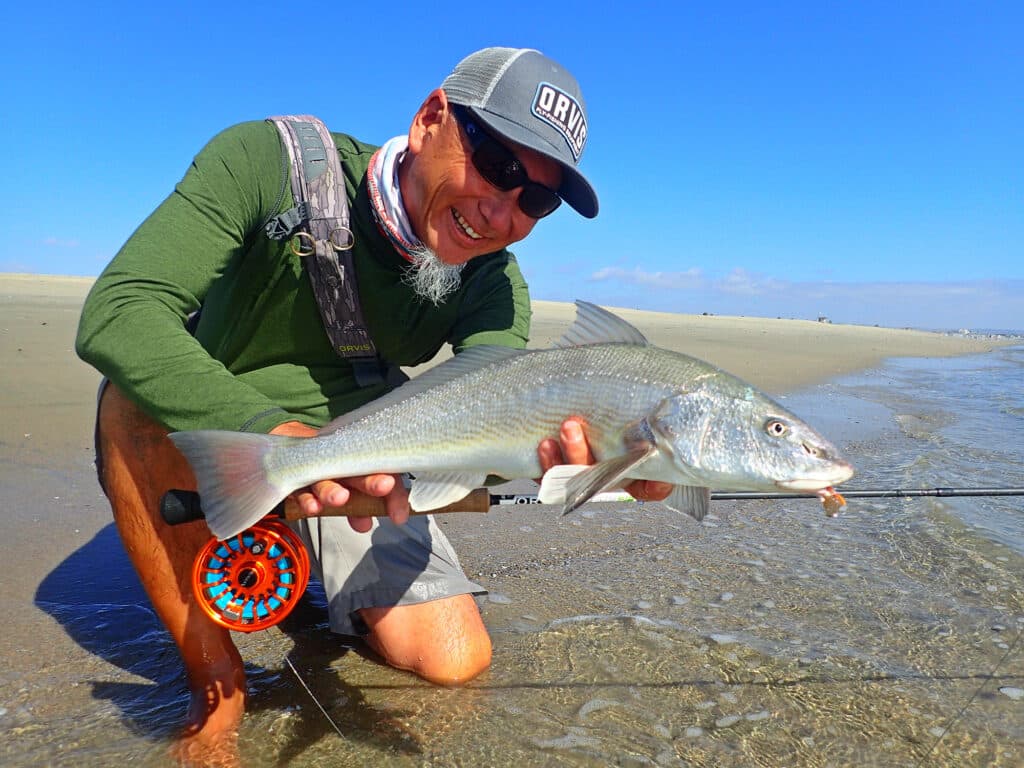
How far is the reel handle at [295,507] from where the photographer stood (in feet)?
8.39

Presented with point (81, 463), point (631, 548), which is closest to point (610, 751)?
point (631, 548)

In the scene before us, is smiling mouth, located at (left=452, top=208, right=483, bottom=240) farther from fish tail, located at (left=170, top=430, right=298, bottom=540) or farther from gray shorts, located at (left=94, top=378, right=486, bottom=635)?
gray shorts, located at (left=94, top=378, right=486, bottom=635)

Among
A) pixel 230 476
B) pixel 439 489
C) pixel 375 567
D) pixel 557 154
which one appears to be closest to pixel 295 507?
pixel 230 476

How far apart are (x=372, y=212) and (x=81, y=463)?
3983 mm

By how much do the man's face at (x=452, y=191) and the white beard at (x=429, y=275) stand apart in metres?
0.04

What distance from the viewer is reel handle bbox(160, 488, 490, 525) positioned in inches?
101

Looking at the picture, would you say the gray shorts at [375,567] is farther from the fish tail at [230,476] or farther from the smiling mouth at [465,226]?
the smiling mouth at [465,226]

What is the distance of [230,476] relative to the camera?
2430mm

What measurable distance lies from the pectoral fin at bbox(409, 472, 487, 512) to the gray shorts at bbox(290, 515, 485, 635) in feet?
3.63

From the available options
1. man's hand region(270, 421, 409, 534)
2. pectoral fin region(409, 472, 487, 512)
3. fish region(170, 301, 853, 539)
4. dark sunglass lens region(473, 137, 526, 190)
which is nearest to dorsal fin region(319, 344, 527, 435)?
fish region(170, 301, 853, 539)

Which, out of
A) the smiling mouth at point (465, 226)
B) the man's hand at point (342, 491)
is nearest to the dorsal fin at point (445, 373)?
the man's hand at point (342, 491)

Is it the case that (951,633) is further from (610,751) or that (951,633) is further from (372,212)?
(372,212)

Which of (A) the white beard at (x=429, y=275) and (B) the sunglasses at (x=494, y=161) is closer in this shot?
(B) the sunglasses at (x=494, y=161)

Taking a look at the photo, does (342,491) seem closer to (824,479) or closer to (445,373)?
(445,373)
